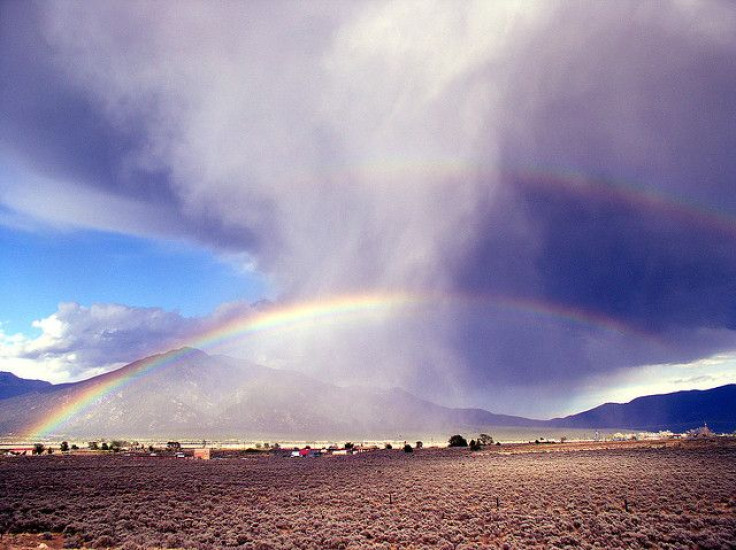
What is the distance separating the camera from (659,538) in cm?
2050

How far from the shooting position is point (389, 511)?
92.7ft

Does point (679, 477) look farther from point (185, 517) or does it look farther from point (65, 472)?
point (65, 472)

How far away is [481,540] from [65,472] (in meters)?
52.6

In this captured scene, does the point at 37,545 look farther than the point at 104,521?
No

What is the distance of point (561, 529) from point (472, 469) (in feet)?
113

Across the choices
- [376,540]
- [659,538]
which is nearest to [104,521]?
[376,540]

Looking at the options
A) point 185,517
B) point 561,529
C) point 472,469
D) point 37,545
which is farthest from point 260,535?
point 472,469

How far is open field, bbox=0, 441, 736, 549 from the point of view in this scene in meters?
21.5

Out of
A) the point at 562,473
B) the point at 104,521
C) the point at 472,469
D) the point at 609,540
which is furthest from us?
the point at 472,469

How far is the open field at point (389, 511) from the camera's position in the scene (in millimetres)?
21484

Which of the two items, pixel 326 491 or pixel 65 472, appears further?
pixel 65 472

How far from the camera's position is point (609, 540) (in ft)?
66.7

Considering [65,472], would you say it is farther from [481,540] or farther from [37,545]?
[481,540]

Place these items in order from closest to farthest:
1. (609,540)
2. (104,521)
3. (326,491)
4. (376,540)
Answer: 1. (609,540)
2. (376,540)
3. (104,521)
4. (326,491)
